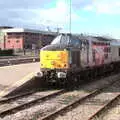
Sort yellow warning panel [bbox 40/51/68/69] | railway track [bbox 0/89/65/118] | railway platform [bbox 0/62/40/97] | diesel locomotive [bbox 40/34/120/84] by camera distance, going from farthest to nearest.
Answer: diesel locomotive [bbox 40/34/120/84], yellow warning panel [bbox 40/51/68/69], railway platform [bbox 0/62/40/97], railway track [bbox 0/89/65/118]

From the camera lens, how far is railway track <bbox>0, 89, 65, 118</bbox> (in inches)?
554

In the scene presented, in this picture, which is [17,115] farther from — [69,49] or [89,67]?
[89,67]

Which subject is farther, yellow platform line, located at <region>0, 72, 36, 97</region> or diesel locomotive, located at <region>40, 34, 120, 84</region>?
diesel locomotive, located at <region>40, 34, 120, 84</region>

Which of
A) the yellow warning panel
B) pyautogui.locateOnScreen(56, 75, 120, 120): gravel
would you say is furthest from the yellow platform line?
pyautogui.locateOnScreen(56, 75, 120, 120): gravel

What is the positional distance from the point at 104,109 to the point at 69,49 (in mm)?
5988

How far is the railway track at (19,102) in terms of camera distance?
14.1 m

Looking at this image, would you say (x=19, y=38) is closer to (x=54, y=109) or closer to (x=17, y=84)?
(x=17, y=84)

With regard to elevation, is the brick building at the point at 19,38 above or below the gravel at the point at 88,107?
above

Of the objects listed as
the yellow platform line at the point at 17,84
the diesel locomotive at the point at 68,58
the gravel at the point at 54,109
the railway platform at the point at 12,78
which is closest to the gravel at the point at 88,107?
the gravel at the point at 54,109

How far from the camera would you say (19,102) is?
16172 mm

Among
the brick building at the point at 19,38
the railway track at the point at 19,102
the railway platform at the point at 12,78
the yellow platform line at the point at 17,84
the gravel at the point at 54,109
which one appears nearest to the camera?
the gravel at the point at 54,109

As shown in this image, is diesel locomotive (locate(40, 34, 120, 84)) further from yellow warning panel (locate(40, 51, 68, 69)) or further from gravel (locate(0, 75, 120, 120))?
gravel (locate(0, 75, 120, 120))

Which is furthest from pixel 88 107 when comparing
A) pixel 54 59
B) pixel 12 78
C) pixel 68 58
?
pixel 12 78

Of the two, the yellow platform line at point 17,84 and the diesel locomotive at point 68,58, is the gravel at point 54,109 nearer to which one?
the diesel locomotive at point 68,58
